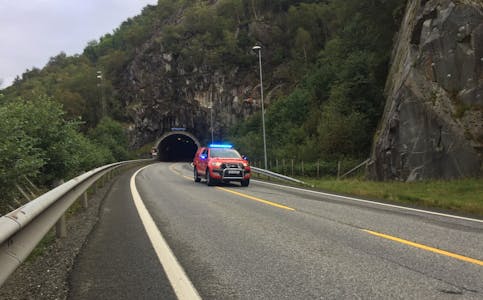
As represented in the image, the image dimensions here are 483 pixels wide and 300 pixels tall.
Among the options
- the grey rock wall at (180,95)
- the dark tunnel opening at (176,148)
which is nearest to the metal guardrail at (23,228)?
the grey rock wall at (180,95)

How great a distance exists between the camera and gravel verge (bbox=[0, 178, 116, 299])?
4406mm

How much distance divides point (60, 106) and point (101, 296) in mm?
13611

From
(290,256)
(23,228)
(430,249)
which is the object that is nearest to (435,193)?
(430,249)

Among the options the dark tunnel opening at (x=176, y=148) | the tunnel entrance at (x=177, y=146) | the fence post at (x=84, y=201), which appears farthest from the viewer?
the dark tunnel opening at (x=176, y=148)

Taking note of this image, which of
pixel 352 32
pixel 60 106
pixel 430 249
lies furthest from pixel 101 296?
pixel 352 32

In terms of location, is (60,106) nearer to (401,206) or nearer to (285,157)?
(401,206)

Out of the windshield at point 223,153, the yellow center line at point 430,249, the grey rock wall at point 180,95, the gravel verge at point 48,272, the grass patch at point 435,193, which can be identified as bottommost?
the grass patch at point 435,193

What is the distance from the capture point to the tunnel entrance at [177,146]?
269 ft

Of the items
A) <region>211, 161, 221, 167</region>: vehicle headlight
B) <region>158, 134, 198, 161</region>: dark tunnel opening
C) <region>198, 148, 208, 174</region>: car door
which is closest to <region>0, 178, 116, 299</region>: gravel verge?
<region>211, 161, 221, 167</region>: vehicle headlight

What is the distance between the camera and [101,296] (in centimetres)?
429

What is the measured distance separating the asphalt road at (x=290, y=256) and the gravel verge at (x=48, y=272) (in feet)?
0.49

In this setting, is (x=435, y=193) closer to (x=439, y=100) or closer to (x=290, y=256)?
(x=439, y=100)

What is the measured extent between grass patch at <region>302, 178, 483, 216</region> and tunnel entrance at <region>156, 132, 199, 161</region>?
214 ft

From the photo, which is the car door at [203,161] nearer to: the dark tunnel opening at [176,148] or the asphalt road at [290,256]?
the asphalt road at [290,256]
